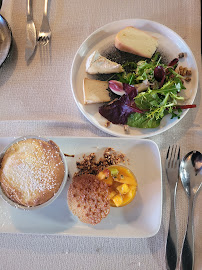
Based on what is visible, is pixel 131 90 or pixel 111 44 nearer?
pixel 131 90

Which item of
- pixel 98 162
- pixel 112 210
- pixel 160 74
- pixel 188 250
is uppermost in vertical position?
pixel 160 74

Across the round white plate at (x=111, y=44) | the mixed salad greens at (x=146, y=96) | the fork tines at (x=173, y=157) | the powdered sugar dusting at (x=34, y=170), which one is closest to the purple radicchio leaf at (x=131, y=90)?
the mixed salad greens at (x=146, y=96)

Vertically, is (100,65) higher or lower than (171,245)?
higher

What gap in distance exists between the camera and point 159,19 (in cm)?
120

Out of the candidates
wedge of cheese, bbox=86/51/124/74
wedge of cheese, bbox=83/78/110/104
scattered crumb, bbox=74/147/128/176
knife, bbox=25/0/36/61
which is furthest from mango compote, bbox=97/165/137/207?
knife, bbox=25/0/36/61

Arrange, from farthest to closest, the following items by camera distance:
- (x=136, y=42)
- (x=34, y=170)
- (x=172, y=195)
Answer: (x=136, y=42), (x=172, y=195), (x=34, y=170)

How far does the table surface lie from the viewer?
1003 millimetres

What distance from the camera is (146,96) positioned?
40.1 inches

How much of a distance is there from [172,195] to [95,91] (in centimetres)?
49

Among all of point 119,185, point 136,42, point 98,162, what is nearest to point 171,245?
point 119,185

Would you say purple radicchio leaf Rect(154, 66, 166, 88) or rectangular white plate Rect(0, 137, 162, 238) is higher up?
purple radicchio leaf Rect(154, 66, 166, 88)

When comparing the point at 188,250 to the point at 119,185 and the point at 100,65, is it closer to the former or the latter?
the point at 119,185

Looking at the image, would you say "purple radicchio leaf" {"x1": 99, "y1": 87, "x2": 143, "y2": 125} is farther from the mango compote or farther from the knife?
the knife

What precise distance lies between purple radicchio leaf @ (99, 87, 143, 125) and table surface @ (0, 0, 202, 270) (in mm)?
84
